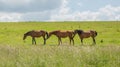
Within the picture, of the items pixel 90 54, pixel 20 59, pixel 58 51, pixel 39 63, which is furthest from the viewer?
pixel 58 51

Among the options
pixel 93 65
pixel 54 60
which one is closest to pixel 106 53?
pixel 93 65

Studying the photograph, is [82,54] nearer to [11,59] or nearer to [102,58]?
[102,58]

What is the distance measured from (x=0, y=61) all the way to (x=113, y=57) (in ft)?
13.6

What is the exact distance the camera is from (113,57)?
11.8 metres

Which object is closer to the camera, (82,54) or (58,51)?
(82,54)

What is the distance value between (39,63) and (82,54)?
243 centimetres

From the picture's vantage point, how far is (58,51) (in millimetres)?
13273

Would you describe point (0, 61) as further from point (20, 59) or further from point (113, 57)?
point (113, 57)

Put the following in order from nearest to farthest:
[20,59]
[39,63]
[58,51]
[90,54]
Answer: [39,63]
[20,59]
[90,54]
[58,51]

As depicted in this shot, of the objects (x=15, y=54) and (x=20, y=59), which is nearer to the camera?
(x=20, y=59)

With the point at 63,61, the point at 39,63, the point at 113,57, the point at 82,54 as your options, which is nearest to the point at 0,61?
the point at 39,63

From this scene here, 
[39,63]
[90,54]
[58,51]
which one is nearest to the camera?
[39,63]

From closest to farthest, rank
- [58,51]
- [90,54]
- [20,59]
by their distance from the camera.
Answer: [20,59] < [90,54] < [58,51]

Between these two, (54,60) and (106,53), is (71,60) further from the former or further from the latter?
(106,53)
